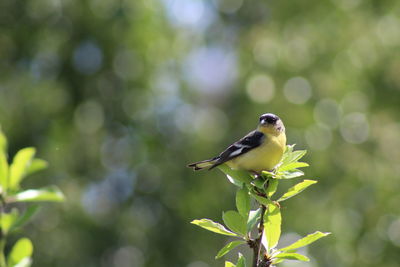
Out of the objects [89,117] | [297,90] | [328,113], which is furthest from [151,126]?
[328,113]

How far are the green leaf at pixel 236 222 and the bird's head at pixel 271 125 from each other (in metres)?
1.84

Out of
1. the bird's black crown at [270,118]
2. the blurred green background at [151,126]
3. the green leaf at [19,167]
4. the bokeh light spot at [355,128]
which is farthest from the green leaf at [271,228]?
the bokeh light spot at [355,128]

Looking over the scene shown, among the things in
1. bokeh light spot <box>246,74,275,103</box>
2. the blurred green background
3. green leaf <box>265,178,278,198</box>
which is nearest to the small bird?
green leaf <box>265,178,278,198</box>

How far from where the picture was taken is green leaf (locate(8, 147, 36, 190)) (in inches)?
73.5

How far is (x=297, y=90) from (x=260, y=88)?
925 millimetres

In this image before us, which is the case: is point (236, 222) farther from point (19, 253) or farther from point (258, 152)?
point (258, 152)

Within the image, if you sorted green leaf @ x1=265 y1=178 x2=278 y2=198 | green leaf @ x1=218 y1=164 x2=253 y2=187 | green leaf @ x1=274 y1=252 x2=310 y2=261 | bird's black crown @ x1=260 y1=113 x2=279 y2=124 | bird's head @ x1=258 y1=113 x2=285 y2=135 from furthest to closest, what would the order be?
bird's black crown @ x1=260 y1=113 x2=279 y2=124 < bird's head @ x1=258 y1=113 x2=285 y2=135 < green leaf @ x1=218 y1=164 x2=253 y2=187 < green leaf @ x1=265 y1=178 x2=278 y2=198 < green leaf @ x1=274 y1=252 x2=310 y2=261

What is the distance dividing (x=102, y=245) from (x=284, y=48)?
693 centimetres

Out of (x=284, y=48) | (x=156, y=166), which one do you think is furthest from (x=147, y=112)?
(x=284, y=48)

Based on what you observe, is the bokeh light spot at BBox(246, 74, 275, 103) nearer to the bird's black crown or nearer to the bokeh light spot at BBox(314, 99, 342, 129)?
the bokeh light spot at BBox(314, 99, 342, 129)

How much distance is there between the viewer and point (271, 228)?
2.44 metres

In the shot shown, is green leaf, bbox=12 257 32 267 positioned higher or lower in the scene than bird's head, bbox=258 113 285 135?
higher

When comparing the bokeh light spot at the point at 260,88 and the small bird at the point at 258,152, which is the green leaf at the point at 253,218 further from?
the bokeh light spot at the point at 260,88

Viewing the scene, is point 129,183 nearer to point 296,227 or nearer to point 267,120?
point 296,227
